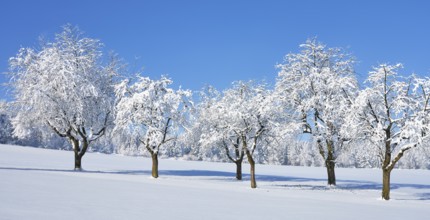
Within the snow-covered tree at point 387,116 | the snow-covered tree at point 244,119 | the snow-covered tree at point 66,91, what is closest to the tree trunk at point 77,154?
the snow-covered tree at point 66,91

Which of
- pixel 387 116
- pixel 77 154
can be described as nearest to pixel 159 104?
pixel 77 154

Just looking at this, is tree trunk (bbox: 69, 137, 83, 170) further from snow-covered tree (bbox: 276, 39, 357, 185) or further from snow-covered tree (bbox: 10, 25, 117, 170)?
snow-covered tree (bbox: 276, 39, 357, 185)

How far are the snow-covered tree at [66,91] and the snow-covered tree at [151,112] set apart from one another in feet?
8.18

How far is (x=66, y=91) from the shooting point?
Answer: 34.0 m

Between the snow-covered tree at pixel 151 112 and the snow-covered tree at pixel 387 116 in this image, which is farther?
the snow-covered tree at pixel 151 112

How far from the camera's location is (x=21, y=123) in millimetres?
36688

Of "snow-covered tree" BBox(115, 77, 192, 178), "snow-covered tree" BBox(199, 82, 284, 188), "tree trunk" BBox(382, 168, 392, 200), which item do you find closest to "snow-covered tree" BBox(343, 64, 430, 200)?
"tree trunk" BBox(382, 168, 392, 200)

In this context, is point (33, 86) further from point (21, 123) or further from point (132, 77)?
point (132, 77)

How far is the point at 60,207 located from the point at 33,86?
25035mm

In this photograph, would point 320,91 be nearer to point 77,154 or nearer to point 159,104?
point 159,104

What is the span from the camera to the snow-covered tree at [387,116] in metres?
24.7

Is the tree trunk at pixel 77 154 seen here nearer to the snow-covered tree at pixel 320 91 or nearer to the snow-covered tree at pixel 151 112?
the snow-covered tree at pixel 151 112

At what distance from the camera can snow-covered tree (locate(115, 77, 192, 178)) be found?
34562 millimetres

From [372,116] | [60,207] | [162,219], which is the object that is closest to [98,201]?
[60,207]
